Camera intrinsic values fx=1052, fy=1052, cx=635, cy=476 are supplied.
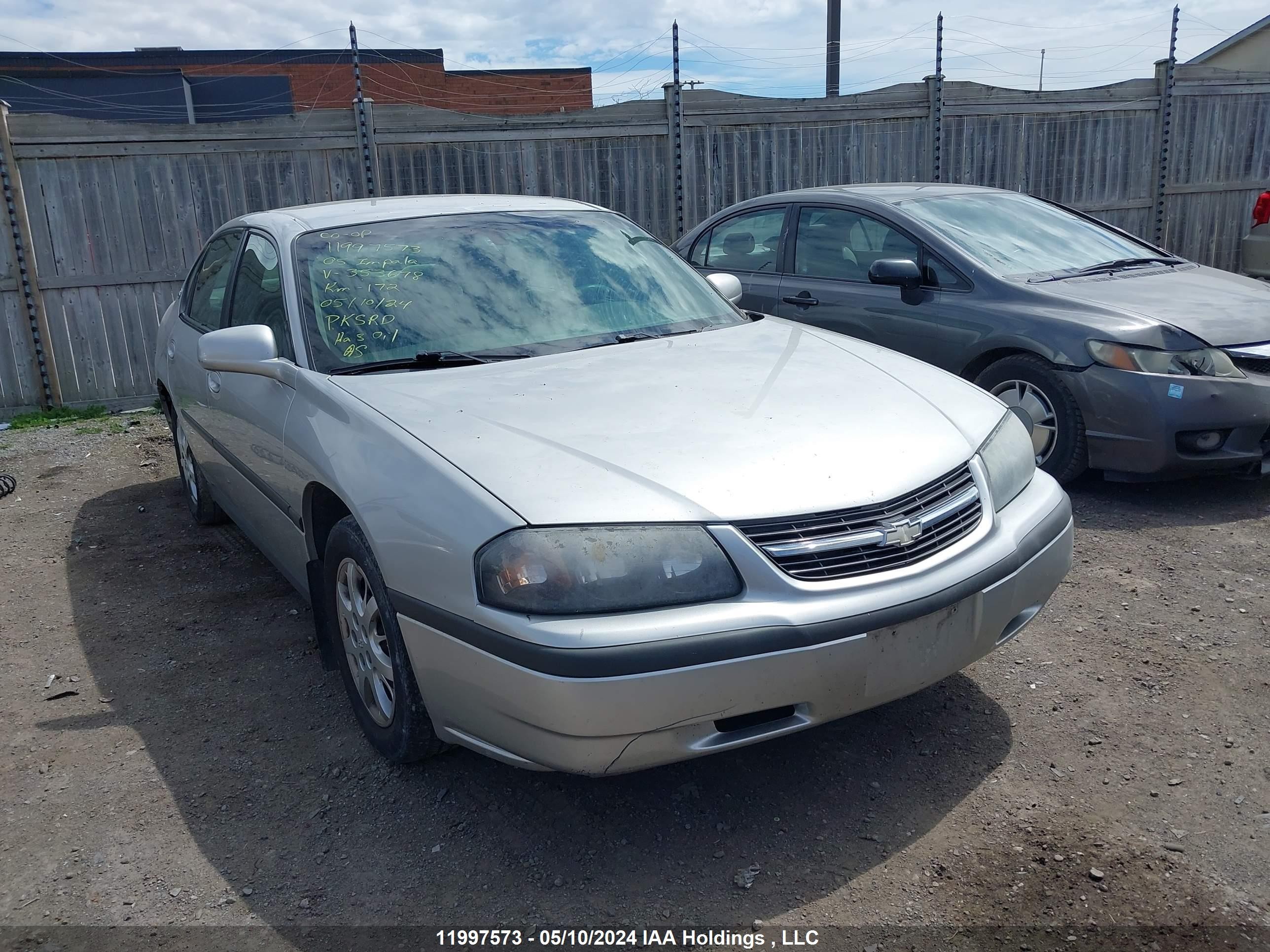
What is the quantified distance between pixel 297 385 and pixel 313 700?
1.09 m

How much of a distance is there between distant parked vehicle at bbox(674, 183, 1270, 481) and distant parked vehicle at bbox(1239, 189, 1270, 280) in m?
6.43

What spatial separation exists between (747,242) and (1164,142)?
7835 mm

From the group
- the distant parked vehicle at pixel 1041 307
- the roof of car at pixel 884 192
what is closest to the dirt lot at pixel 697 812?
the distant parked vehicle at pixel 1041 307

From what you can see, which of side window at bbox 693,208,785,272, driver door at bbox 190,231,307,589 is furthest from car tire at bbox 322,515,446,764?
side window at bbox 693,208,785,272

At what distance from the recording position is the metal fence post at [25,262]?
26.5 feet

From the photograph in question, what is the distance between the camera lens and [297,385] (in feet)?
11.0

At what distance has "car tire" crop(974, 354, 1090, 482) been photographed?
5.16 m

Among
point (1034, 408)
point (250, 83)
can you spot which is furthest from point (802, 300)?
point (250, 83)

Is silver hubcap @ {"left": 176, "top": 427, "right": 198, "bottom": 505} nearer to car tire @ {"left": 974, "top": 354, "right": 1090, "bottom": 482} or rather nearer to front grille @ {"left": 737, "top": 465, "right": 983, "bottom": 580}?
front grille @ {"left": 737, "top": 465, "right": 983, "bottom": 580}

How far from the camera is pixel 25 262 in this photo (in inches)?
324

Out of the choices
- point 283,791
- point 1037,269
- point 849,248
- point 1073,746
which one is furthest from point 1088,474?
point 283,791

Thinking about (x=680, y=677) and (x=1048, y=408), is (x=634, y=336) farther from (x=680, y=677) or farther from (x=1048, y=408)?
(x=1048, y=408)

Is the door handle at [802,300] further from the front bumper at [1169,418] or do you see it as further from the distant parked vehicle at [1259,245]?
the distant parked vehicle at [1259,245]

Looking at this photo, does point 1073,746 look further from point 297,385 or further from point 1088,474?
point 1088,474
